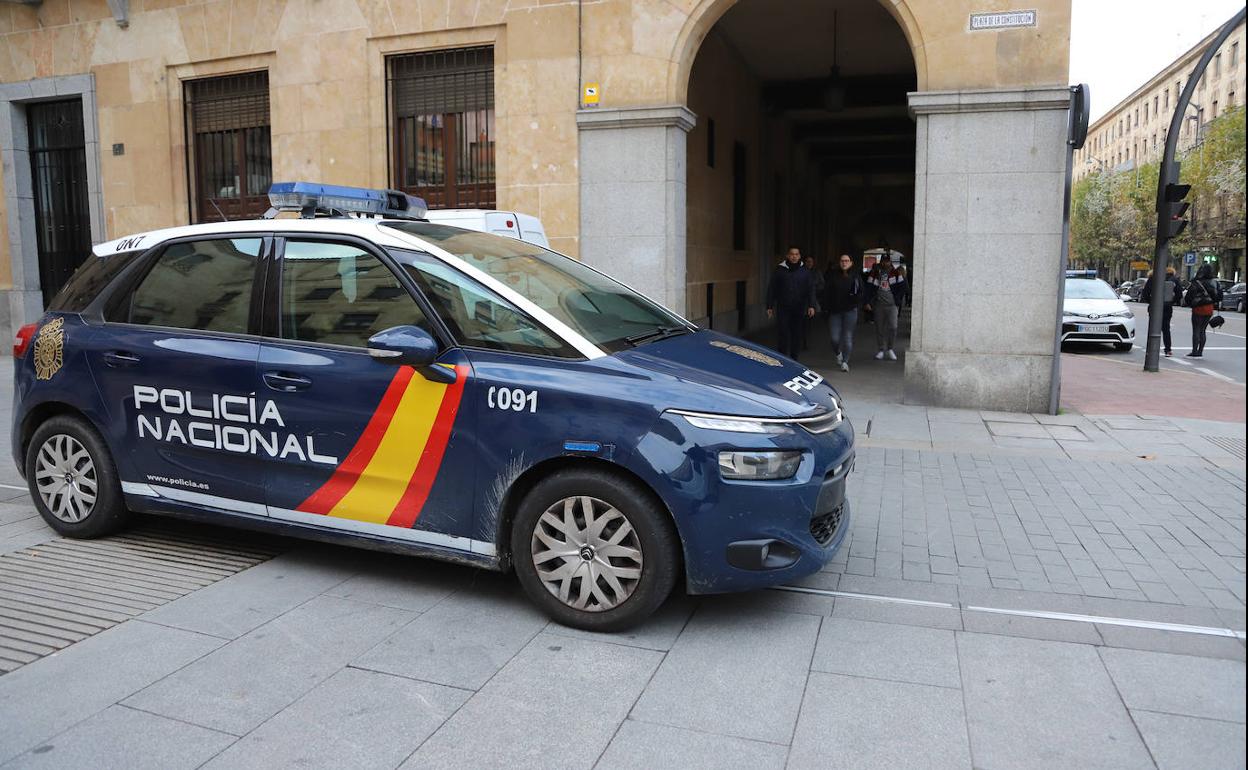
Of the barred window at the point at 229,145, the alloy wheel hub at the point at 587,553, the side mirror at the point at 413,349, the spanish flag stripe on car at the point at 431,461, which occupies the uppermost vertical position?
the barred window at the point at 229,145

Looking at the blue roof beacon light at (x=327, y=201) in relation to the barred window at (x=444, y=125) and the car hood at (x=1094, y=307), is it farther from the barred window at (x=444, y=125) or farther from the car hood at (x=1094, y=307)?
the car hood at (x=1094, y=307)

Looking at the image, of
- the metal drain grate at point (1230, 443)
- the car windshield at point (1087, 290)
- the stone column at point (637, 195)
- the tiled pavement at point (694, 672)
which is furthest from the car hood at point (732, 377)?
the car windshield at point (1087, 290)

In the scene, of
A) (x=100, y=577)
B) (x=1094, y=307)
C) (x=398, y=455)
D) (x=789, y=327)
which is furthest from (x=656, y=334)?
(x=1094, y=307)

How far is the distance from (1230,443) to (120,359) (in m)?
8.74

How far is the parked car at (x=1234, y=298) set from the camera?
3975cm

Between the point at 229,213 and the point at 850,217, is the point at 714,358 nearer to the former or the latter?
the point at 229,213

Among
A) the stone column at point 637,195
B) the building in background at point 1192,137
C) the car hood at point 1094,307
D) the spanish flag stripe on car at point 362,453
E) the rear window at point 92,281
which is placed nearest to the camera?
the spanish flag stripe on car at point 362,453

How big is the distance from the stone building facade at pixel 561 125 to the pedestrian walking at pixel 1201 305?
699 cm

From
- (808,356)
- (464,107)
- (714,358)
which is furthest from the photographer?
(808,356)

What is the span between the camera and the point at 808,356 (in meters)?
15.8

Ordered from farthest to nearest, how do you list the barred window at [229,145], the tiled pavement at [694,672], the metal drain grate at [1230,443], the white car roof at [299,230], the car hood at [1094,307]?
1. the car hood at [1094,307]
2. the barred window at [229,145]
3. the metal drain grate at [1230,443]
4. the white car roof at [299,230]
5. the tiled pavement at [694,672]

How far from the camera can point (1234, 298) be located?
40031 millimetres

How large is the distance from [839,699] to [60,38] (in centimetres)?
1586

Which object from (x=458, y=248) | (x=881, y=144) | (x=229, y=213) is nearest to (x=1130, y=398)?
(x=458, y=248)
